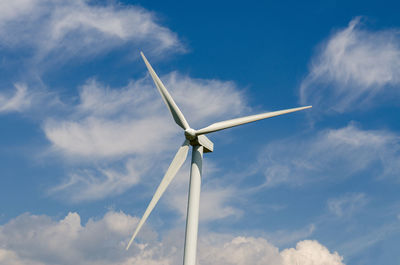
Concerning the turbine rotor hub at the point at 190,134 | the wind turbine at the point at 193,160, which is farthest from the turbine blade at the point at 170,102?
the turbine rotor hub at the point at 190,134

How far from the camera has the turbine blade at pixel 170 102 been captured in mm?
37300

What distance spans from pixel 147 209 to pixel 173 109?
895cm

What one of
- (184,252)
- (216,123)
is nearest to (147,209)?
(184,252)

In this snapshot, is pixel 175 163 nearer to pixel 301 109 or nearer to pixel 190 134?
pixel 190 134

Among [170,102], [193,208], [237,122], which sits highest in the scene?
[170,102]

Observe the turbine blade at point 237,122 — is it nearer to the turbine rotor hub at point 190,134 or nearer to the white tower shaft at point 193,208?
the turbine rotor hub at point 190,134

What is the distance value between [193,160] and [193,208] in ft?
14.0

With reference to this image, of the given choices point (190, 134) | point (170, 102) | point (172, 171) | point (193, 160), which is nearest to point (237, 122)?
point (190, 134)

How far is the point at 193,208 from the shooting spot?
114 feet

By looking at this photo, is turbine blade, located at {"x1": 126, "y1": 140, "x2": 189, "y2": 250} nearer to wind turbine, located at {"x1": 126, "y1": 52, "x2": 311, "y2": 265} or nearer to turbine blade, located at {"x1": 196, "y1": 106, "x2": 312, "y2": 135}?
wind turbine, located at {"x1": 126, "y1": 52, "x2": 311, "y2": 265}

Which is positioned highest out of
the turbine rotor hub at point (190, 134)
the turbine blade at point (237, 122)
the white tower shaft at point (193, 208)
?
the turbine blade at point (237, 122)

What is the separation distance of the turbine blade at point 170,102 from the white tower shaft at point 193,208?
2.47 meters

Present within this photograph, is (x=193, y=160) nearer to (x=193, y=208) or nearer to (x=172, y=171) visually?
(x=172, y=171)

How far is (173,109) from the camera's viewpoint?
37.9 m
